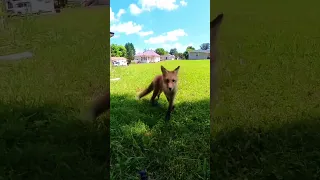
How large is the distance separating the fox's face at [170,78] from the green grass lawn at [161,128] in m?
0.05

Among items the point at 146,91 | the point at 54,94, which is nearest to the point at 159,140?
the point at 146,91

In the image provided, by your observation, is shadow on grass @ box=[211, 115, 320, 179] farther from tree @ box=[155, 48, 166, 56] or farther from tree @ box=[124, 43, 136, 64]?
tree @ box=[124, 43, 136, 64]

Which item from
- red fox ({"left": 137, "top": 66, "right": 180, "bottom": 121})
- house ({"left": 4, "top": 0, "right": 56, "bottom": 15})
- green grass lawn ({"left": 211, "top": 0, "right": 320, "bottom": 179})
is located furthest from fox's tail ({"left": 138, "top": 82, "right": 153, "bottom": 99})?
house ({"left": 4, "top": 0, "right": 56, "bottom": 15})

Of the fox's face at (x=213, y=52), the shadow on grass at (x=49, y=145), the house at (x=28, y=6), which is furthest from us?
the house at (x=28, y=6)

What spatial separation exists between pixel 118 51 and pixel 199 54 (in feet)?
2.36

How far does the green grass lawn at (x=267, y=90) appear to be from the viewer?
383 centimetres

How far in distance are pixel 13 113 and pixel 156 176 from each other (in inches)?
65.0

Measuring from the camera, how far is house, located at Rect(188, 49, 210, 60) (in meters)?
3.60

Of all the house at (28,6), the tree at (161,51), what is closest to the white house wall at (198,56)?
the tree at (161,51)

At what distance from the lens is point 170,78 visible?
11.7ft

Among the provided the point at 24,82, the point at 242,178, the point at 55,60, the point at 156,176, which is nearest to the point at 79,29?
the point at 55,60

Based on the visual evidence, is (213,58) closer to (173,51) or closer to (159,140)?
(173,51)

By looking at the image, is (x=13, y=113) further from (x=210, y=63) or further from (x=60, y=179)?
(x=210, y=63)

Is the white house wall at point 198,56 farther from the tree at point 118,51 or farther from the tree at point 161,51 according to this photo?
the tree at point 118,51
